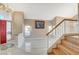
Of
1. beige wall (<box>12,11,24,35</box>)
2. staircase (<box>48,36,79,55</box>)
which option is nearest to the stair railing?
staircase (<box>48,36,79,55</box>)

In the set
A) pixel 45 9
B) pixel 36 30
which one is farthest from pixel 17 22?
pixel 45 9

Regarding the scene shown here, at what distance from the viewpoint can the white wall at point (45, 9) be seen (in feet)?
A: 6.31

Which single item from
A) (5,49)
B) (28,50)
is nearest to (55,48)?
(28,50)

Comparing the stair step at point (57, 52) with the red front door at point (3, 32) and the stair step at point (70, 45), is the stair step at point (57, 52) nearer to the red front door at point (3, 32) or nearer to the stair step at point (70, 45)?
the stair step at point (70, 45)

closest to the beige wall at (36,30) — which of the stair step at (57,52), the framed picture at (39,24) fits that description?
the framed picture at (39,24)

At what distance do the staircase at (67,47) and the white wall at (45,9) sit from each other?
1.29ft

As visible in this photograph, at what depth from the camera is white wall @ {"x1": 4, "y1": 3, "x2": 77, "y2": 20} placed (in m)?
1.92

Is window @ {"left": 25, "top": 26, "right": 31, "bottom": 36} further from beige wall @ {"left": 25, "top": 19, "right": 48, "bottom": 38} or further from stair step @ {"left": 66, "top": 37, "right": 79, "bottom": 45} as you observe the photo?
stair step @ {"left": 66, "top": 37, "right": 79, "bottom": 45}

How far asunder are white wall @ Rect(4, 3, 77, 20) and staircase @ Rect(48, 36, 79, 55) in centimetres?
39

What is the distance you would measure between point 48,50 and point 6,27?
29.9 inches
